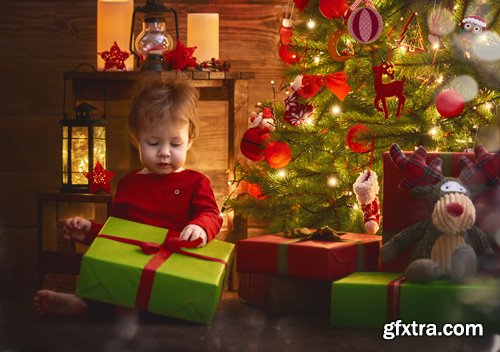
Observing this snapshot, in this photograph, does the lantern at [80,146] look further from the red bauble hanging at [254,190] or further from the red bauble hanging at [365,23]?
the red bauble hanging at [365,23]

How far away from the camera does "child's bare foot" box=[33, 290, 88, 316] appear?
202cm

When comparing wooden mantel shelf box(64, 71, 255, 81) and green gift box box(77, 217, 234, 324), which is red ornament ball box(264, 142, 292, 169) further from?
green gift box box(77, 217, 234, 324)

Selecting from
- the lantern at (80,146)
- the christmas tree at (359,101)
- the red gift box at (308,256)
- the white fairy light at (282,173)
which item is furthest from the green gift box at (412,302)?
the lantern at (80,146)

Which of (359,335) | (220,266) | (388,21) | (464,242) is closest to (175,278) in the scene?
(220,266)

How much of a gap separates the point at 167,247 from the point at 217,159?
913mm

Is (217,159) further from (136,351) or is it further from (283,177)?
(136,351)

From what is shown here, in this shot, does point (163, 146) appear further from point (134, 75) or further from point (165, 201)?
point (134, 75)

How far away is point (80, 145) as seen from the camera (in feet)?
8.54

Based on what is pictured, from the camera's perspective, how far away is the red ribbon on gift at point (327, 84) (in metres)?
2.35

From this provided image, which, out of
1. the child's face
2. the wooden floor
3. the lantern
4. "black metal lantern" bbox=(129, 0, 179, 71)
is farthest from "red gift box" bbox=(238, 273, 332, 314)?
"black metal lantern" bbox=(129, 0, 179, 71)

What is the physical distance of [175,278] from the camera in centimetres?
189

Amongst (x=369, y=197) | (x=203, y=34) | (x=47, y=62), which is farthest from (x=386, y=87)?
(x=47, y=62)

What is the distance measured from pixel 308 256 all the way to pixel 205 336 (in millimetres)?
347

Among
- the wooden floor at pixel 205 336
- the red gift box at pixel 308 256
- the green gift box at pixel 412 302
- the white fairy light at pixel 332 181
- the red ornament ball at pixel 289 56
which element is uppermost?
the red ornament ball at pixel 289 56
